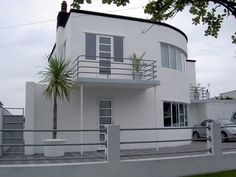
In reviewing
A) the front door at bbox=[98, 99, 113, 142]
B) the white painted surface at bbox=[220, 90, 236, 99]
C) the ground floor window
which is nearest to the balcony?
the front door at bbox=[98, 99, 113, 142]

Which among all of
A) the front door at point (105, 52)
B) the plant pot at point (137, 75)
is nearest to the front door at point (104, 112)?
the front door at point (105, 52)

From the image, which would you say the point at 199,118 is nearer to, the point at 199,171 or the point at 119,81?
the point at 119,81

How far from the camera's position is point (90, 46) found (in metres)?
16.5

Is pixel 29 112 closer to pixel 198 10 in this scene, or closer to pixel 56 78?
pixel 56 78

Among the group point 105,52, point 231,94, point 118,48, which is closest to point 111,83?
point 105,52

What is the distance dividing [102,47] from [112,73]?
145cm

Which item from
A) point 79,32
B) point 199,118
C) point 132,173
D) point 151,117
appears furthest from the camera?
point 199,118

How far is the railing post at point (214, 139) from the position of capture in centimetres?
1070

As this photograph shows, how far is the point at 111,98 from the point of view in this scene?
16734 mm

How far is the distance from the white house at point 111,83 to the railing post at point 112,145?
5.74 m

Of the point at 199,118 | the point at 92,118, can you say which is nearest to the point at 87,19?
the point at 92,118

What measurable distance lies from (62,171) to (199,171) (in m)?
4.47

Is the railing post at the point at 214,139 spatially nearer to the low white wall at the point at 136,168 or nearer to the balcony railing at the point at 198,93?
the low white wall at the point at 136,168

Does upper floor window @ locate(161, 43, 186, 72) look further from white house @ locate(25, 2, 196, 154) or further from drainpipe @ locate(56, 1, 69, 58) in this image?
drainpipe @ locate(56, 1, 69, 58)
